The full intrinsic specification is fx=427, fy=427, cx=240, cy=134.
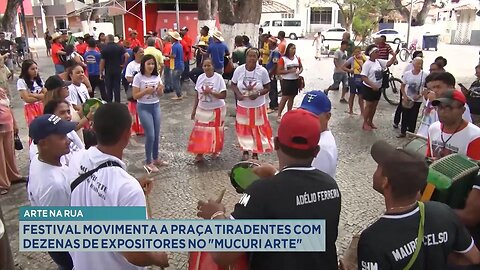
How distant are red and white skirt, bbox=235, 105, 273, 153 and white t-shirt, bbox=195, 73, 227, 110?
1.41ft

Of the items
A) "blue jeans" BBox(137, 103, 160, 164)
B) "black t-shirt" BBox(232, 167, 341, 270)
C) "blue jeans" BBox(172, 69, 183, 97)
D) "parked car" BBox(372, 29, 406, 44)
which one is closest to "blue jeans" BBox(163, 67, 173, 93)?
"blue jeans" BBox(172, 69, 183, 97)

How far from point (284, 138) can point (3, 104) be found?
4.70 m

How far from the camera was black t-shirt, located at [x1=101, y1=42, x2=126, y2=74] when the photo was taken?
32.7 feet

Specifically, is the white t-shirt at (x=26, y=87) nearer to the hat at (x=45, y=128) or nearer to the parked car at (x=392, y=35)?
the hat at (x=45, y=128)

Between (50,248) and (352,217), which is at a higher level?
(50,248)

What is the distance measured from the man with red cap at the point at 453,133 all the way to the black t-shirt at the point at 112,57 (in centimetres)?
822

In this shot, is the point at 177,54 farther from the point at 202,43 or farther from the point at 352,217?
the point at 352,217

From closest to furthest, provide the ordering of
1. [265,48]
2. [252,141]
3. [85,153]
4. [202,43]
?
[85,153], [252,141], [265,48], [202,43]

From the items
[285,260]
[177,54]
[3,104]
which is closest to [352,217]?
[285,260]

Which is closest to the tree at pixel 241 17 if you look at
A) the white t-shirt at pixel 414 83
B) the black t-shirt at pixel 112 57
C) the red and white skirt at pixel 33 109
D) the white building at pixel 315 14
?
the black t-shirt at pixel 112 57

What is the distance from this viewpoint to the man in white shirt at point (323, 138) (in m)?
2.96

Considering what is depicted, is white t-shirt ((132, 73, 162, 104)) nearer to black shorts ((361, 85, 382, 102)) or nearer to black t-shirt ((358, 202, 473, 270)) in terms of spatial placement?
black shorts ((361, 85, 382, 102))

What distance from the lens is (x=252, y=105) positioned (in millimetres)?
6688

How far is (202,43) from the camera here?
41.3 feet
